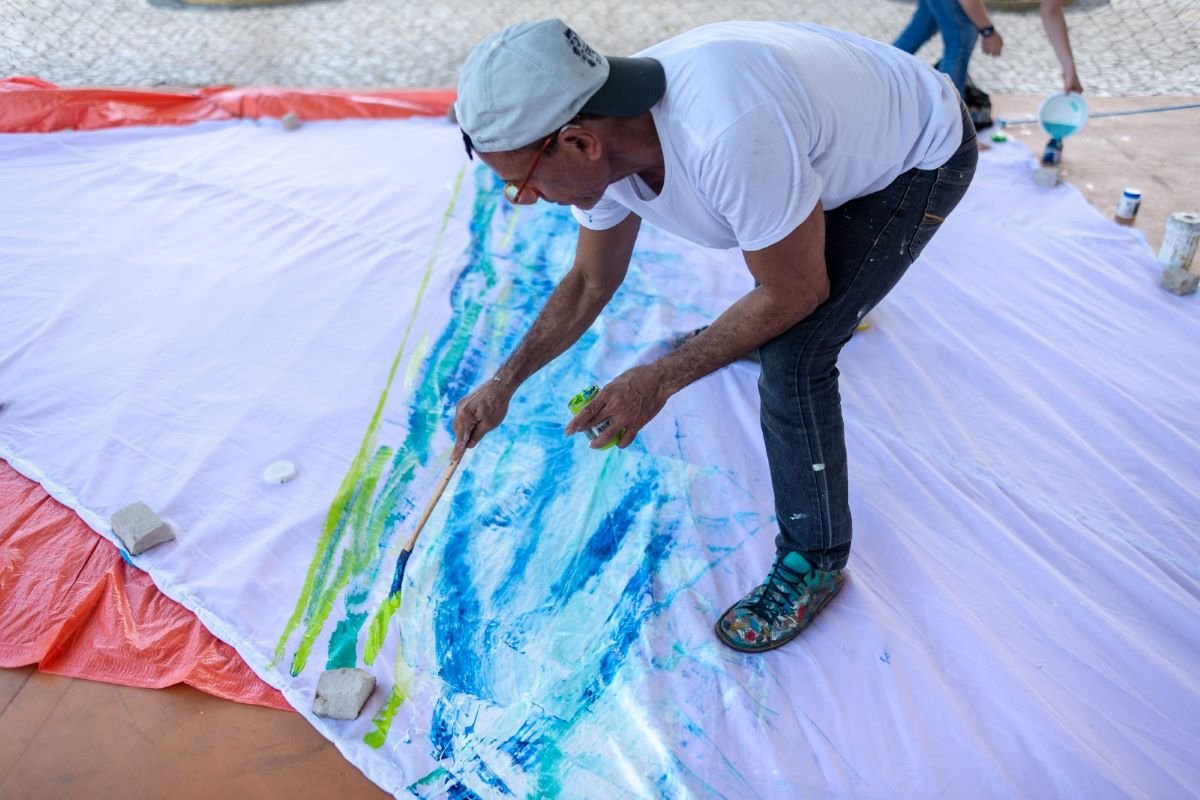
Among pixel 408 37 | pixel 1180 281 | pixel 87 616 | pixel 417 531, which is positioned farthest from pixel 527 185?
pixel 408 37

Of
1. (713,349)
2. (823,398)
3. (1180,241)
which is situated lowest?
(1180,241)

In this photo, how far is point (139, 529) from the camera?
180 cm

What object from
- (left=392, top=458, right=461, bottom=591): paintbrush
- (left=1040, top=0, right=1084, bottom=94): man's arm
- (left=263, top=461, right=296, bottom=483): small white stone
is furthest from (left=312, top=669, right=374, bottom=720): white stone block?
(left=1040, top=0, right=1084, bottom=94): man's arm

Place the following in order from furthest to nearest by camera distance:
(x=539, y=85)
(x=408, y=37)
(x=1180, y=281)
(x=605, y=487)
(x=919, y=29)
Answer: (x=408, y=37), (x=919, y=29), (x=1180, y=281), (x=605, y=487), (x=539, y=85)

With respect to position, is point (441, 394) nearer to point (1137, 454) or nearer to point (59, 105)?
point (1137, 454)

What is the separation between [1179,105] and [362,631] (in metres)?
4.22

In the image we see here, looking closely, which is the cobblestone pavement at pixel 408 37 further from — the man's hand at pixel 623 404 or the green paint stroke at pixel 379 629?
the man's hand at pixel 623 404

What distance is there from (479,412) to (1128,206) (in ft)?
8.29

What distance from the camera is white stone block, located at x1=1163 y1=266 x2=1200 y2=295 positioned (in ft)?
8.25

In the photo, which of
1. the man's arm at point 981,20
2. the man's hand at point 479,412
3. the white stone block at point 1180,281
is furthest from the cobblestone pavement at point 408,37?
the man's hand at point 479,412

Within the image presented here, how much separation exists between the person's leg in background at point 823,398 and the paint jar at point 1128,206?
1884 mm

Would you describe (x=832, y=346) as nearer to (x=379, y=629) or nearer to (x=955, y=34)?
(x=379, y=629)

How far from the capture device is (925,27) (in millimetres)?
3797

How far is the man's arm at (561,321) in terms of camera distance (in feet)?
5.42
